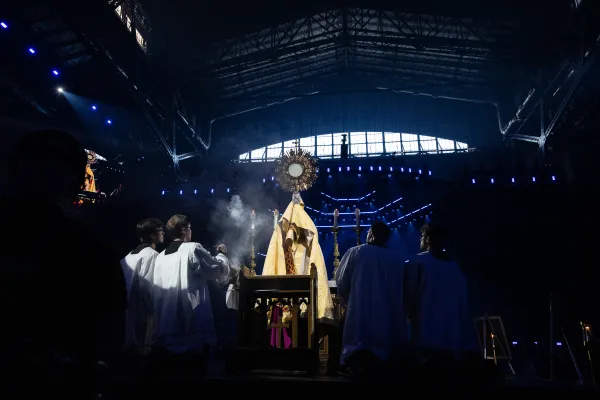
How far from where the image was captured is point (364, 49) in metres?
15.2

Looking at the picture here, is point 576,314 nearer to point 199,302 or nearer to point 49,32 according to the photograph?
point 199,302

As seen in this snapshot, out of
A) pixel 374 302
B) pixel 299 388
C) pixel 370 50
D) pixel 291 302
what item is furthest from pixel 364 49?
pixel 299 388

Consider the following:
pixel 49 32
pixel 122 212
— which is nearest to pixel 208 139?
pixel 122 212

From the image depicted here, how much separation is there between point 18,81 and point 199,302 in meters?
8.51

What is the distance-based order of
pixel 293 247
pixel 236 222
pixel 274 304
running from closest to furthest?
pixel 274 304 → pixel 293 247 → pixel 236 222

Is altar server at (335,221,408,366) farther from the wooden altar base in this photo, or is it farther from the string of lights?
the string of lights

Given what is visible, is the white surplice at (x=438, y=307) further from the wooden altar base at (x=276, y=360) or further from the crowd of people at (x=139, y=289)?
the wooden altar base at (x=276, y=360)

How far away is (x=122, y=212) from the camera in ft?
40.1

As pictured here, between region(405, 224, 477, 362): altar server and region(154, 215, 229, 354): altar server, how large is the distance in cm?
209

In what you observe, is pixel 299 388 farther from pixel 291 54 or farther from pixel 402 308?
pixel 291 54

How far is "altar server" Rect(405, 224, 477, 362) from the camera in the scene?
12.8 feet

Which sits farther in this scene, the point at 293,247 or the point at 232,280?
the point at 293,247

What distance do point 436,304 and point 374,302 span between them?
0.57 meters

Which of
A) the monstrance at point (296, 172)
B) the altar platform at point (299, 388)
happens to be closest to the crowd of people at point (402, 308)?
the altar platform at point (299, 388)
